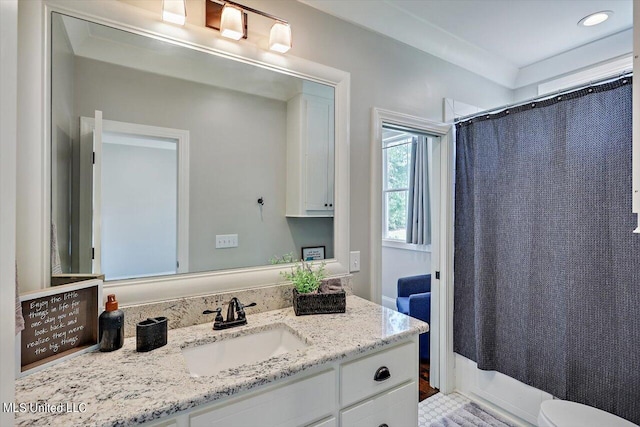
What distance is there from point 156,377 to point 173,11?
1.31 m

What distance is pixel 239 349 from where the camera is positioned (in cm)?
127

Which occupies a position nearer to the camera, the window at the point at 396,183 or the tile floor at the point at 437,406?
the tile floor at the point at 437,406

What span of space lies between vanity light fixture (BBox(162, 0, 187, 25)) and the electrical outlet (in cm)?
90

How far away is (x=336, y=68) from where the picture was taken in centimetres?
176

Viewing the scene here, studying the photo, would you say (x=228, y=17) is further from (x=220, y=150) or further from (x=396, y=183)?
(x=396, y=183)

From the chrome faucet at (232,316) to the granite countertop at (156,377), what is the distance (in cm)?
4

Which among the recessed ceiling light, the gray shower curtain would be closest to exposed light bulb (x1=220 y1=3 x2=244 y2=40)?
the gray shower curtain

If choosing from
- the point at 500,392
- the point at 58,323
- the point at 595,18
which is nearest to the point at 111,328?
the point at 58,323

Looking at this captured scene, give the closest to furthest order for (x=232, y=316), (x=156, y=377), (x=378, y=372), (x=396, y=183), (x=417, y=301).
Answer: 1. (x=156, y=377)
2. (x=378, y=372)
3. (x=232, y=316)
4. (x=417, y=301)
5. (x=396, y=183)

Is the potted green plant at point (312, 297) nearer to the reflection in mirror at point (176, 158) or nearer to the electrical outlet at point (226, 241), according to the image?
the reflection in mirror at point (176, 158)

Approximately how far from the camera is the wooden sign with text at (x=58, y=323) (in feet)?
3.04

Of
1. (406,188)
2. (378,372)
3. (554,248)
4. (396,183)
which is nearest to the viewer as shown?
(378,372)

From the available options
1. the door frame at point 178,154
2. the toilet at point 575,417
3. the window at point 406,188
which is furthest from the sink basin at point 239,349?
the window at point 406,188

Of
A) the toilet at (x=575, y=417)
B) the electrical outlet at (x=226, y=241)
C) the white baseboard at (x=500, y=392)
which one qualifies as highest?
the electrical outlet at (x=226, y=241)
